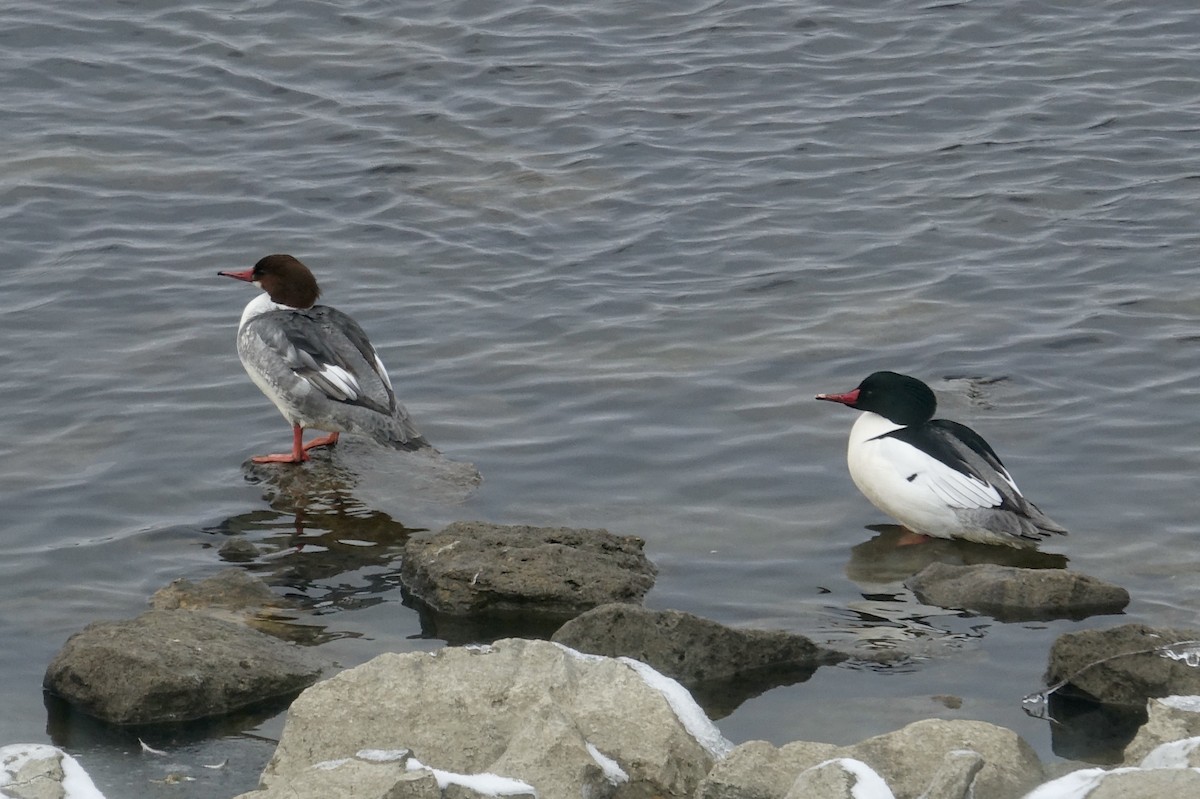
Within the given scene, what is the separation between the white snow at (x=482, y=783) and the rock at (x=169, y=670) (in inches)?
58.3

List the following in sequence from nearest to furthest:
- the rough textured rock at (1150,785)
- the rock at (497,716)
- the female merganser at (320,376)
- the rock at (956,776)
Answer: the rough textured rock at (1150,785), the rock at (956,776), the rock at (497,716), the female merganser at (320,376)

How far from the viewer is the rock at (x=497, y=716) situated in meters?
4.75

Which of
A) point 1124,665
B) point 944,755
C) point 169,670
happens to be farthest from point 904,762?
point 169,670

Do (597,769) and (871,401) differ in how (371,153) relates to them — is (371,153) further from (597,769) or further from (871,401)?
(597,769)

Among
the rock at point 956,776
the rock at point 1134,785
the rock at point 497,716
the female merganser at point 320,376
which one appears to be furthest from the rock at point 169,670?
the rock at point 1134,785

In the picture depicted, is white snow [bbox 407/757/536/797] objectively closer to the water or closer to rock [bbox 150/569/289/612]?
the water

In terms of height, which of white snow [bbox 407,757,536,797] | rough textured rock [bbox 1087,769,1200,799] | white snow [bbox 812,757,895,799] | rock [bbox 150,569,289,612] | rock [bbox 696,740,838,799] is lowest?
rock [bbox 150,569,289,612]

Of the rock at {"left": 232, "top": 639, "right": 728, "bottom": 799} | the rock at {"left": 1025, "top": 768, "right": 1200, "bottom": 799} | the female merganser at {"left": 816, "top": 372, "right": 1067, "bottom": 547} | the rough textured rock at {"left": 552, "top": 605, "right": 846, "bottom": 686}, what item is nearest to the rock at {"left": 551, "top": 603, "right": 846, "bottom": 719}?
the rough textured rock at {"left": 552, "top": 605, "right": 846, "bottom": 686}

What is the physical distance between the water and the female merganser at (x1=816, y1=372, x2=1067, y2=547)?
0.21 meters

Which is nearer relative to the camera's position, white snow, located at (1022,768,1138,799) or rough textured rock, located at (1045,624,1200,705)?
white snow, located at (1022,768,1138,799)

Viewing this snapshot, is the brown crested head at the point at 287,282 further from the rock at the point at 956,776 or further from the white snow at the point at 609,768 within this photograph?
the rock at the point at 956,776

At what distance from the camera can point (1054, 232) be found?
11.5 m

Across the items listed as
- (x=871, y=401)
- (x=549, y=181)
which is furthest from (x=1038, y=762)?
(x=549, y=181)

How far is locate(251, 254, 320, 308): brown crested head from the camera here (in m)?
9.23
